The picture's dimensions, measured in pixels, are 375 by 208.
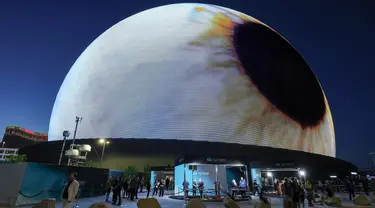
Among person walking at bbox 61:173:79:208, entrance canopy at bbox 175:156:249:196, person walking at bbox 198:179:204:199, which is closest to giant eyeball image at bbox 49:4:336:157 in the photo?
entrance canopy at bbox 175:156:249:196

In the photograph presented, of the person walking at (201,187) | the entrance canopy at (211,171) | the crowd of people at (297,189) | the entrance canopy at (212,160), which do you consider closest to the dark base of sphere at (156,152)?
the crowd of people at (297,189)

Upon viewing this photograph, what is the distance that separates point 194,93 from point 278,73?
46.5 feet

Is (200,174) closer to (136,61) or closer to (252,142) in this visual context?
(252,142)

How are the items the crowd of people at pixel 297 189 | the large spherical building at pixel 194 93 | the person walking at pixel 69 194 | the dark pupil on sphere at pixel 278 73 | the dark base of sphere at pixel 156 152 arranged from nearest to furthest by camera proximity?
1. the person walking at pixel 69 194
2. the crowd of people at pixel 297 189
3. the dark base of sphere at pixel 156 152
4. the large spherical building at pixel 194 93
5. the dark pupil on sphere at pixel 278 73

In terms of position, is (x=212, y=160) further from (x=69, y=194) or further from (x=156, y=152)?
(x=156, y=152)

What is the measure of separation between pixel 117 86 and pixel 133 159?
34.2ft

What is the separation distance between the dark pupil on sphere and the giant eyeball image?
17 centimetres

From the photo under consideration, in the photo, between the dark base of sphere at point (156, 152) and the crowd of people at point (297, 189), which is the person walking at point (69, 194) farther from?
the dark base of sphere at point (156, 152)

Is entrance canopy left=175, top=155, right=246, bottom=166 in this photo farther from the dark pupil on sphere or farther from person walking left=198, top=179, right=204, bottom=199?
the dark pupil on sphere

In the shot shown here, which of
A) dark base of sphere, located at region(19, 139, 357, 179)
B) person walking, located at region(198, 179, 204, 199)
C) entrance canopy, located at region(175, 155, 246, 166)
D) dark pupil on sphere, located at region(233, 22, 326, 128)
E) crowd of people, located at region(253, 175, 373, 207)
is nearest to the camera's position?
crowd of people, located at region(253, 175, 373, 207)

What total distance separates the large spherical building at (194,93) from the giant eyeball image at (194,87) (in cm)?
13

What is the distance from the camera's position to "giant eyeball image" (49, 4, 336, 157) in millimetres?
26766

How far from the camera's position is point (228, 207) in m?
5.30

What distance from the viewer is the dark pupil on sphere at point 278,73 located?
99.0ft
